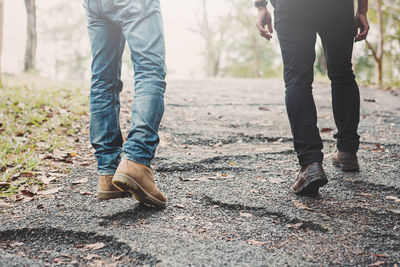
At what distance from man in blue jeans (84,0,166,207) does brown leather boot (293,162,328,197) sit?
941 mm

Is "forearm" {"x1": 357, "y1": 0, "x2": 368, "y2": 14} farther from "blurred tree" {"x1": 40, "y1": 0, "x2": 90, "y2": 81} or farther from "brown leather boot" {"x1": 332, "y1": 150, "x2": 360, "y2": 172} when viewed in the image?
"blurred tree" {"x1": 40, "y1": 0, "x2": 90, "y2": 81}

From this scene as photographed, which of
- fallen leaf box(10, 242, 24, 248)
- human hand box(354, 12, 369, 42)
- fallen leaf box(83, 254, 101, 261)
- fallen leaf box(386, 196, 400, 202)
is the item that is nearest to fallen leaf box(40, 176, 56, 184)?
fallen leaf box(10, 242, 24, 248)

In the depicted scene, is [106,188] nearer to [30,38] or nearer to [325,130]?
[325,130]

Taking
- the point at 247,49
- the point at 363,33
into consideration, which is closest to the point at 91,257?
the point at 363,33

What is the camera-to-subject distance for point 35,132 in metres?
4.58

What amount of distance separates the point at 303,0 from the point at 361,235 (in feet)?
5.04

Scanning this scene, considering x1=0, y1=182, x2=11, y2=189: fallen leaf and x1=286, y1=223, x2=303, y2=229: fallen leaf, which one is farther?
x1=0, y1=182, x2=11, y2=189: fallen leaf

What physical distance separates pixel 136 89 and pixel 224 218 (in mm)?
952

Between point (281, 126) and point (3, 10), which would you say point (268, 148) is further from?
point (3, 10)

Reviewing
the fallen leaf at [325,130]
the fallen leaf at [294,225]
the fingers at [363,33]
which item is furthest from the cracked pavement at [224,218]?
the fingers at [363,33]

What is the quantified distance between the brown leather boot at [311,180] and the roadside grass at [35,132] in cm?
199

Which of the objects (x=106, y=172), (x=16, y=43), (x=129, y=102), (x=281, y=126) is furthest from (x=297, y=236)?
(x=16, y=43)

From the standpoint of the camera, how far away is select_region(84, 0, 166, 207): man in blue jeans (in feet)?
7.13

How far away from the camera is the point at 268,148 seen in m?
4.07
